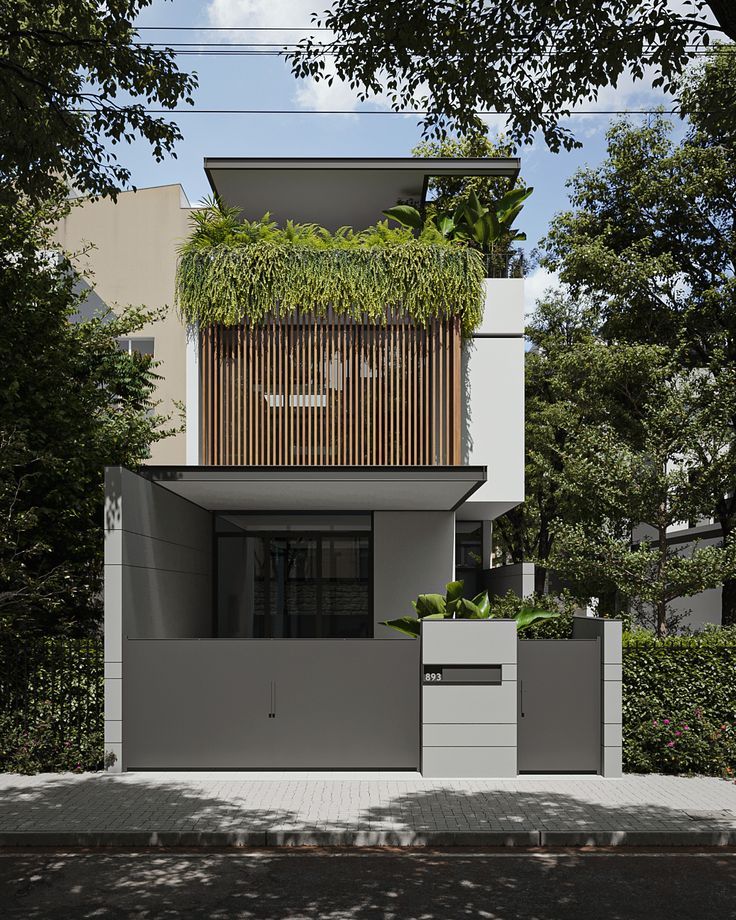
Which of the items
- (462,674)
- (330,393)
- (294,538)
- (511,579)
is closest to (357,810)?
(462,674)

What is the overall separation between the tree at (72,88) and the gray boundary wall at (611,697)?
8264 millimetres

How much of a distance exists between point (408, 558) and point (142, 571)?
5.65 m

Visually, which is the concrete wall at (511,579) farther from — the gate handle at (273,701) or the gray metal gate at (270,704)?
the gate handle at (273,701)

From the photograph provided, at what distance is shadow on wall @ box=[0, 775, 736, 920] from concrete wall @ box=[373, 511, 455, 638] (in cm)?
675

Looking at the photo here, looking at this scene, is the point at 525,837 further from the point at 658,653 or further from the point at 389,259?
the point at 389,259

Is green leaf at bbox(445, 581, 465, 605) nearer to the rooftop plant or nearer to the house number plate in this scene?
the house number plate

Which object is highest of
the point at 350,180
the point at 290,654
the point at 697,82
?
the point at 697,82

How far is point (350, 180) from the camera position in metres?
18.3

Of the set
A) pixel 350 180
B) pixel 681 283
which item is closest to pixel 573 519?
pixel 681 283

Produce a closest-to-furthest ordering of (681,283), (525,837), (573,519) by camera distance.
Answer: (525,837)
(573,519)
(681,283)

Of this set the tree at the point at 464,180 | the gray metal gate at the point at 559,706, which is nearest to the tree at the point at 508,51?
the gray metal gate at the point at 559,706

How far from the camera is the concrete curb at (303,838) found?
348 inches

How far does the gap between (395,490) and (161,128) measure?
5.88 meters

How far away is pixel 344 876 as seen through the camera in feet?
25.9
